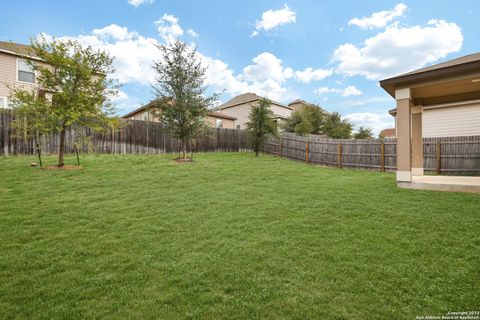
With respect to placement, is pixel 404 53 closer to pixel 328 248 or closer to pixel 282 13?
pixel 282 13

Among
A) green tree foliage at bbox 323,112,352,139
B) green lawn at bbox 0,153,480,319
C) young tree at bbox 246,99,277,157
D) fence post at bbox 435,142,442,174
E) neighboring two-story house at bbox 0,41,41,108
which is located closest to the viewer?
green lawn at bbox 0,153,480,319

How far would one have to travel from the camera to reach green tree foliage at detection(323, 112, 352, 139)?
2492cm

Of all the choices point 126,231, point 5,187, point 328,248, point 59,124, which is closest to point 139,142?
point 59,124

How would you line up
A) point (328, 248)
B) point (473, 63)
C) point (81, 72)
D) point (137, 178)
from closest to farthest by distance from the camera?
1. point (328, 248)
2. point (473, 63)
3. point (137, 178)
4. point (81, 72)

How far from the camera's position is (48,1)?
32.7ft

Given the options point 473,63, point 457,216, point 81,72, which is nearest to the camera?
point 457,216

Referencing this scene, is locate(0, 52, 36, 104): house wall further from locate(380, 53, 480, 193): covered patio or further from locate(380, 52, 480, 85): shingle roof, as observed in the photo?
locate(380, 53, 480, 193): covered patio

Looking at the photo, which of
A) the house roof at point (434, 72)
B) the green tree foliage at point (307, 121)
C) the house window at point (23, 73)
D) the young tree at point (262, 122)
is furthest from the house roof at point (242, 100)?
the house roof at point (434, 72)

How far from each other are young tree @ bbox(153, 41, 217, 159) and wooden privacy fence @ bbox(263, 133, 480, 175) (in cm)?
663

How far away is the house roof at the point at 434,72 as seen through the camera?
6441 mm

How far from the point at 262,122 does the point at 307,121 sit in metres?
9.39

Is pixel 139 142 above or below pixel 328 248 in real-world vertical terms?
above

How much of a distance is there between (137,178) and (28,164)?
4.62 m

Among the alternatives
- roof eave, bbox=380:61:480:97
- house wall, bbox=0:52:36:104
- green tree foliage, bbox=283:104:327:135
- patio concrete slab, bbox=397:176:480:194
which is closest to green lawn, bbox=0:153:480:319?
patio concrete slab, bbox=397:176:480:194
